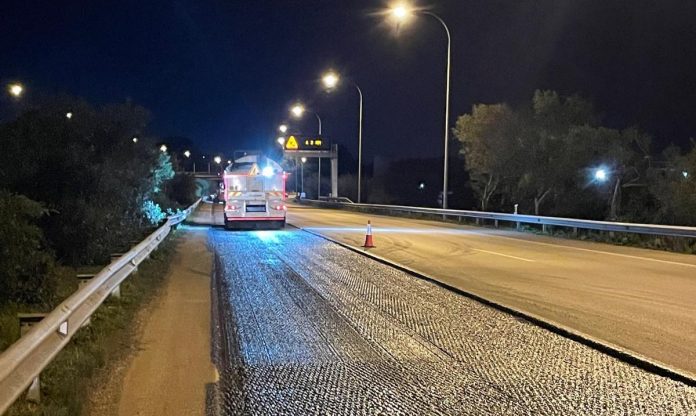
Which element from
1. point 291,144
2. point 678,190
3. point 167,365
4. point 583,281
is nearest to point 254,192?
point 583,281

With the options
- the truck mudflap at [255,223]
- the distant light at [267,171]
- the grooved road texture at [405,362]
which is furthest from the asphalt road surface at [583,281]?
the distant light at [267,171]

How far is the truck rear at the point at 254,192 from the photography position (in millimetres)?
27031

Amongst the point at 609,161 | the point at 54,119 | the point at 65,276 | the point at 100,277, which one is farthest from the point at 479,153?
the point at 100,277

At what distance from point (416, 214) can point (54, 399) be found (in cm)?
3655

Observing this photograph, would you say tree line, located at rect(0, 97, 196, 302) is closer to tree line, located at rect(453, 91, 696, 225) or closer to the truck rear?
the truck rear

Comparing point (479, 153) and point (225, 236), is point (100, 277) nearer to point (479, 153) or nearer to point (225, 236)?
point (225, 236)

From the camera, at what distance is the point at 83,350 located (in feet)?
24.0

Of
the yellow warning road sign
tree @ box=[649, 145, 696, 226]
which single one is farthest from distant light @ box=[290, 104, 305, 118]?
tree @ box=[649, 145, 696, 226]

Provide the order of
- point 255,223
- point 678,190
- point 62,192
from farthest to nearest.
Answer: point 678,190
point 255,223
point 62,192

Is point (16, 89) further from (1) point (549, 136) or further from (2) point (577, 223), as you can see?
(1) point (549, 136)

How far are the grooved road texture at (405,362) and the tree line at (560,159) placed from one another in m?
31.9

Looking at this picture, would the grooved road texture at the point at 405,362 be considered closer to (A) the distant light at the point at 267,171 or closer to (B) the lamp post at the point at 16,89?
(A) the distant light at the point at 267,171

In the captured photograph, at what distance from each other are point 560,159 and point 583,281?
32.9m

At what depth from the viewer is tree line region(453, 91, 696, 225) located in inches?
1665
